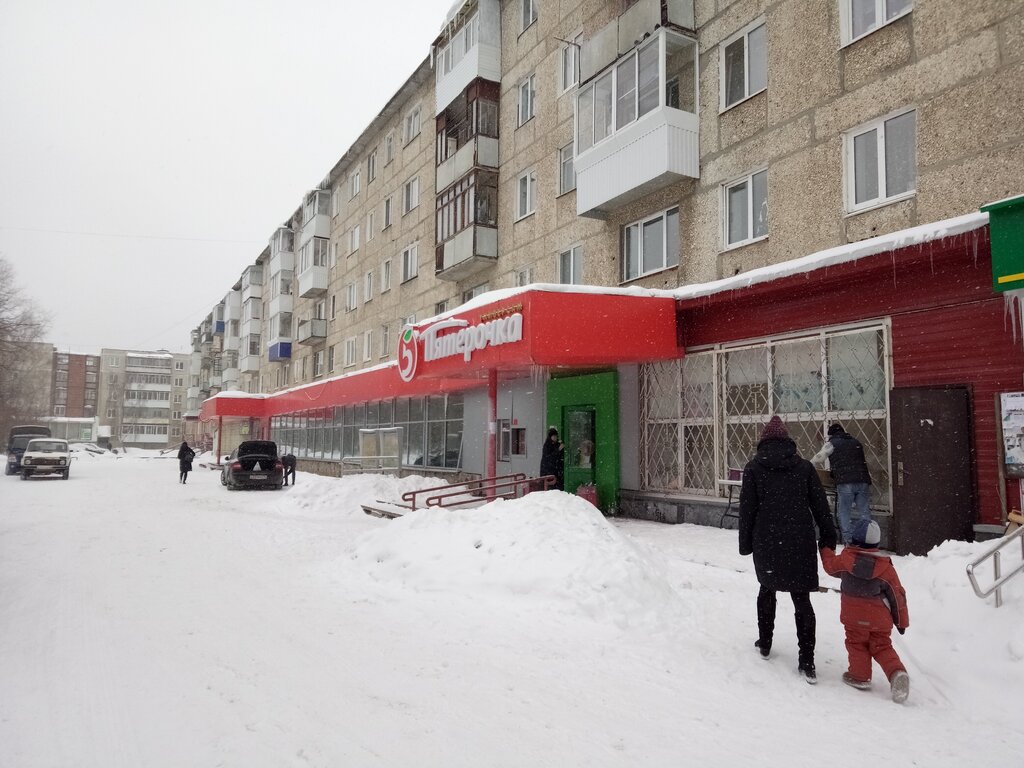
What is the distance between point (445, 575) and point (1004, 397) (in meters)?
6.57

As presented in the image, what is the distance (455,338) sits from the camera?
44.0ft

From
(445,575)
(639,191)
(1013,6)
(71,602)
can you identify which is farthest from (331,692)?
(639,191)

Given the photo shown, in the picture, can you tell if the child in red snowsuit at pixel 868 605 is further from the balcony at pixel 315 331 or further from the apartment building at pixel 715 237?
the balcony at pixel 315 331

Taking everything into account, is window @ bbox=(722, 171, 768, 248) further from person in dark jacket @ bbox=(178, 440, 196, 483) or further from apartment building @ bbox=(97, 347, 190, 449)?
apartment building @ bbox=(97, 347, 190, 449)

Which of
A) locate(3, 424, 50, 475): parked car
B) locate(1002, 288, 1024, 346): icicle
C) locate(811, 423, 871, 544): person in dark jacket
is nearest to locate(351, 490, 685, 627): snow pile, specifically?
locate(811, 423, 871, 544): person in dark jacket

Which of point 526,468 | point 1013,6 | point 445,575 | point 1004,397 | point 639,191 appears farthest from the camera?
point 526,468

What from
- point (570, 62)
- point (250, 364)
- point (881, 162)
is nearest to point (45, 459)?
point (250, 364)

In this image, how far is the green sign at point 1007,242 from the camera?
690cm

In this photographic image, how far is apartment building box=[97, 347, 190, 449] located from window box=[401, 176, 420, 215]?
85.4 metres

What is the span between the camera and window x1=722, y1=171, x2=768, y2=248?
11.7m

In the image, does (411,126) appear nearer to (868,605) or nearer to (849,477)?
(849,477)

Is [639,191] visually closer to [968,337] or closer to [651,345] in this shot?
[651,345]

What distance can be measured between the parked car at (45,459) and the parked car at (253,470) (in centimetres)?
966

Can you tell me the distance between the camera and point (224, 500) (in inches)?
722
